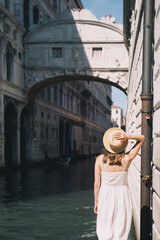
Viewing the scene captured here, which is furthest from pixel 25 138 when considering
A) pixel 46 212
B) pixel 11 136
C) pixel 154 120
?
pixel 154 120

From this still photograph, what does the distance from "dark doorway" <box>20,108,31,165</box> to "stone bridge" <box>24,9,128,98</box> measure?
110 inches

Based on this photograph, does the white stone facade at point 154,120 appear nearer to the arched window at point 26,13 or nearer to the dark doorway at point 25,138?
the arched window at point 26,13

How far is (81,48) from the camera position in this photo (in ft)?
63.6

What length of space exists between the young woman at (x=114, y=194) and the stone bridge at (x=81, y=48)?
15.8 meters

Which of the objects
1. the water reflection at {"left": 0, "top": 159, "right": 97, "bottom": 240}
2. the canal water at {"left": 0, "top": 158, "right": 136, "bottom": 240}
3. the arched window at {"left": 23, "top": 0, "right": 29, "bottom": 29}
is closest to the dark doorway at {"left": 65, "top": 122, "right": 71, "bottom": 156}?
the arched window at {"left": 23, "top": 0, "right": 29, "bottom": 29}

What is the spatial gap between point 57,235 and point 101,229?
8.34 feet

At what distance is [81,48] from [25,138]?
245 inches

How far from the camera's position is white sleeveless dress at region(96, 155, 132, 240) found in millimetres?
3430

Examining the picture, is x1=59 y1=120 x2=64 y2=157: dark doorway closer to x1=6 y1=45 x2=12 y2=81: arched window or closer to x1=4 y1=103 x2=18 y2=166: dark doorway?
x1=4 y1=103 x2=18 y2=166: dark doorway

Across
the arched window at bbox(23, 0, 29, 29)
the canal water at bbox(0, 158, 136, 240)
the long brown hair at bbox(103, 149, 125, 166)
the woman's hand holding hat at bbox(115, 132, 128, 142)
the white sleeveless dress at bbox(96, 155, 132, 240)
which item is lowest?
the canal water at bbox(0, 158, 136, 240)

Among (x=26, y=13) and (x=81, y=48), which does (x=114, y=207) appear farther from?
(x=26, y=13)

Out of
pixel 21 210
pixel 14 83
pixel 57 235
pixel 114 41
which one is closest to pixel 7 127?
pixel 14 83

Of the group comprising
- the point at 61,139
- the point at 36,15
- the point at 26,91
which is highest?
Answer: the point at 36,15

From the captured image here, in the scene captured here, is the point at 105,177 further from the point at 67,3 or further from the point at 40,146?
the point at 67,3
